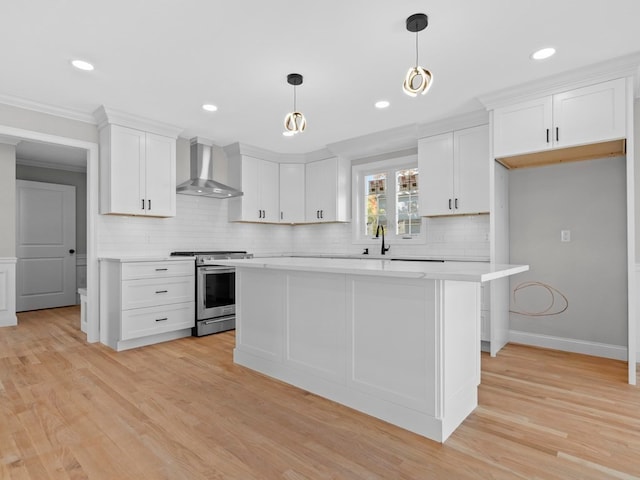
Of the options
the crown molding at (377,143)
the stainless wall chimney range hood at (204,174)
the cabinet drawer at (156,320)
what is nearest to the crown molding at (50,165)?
the stainless wall chimney range hood at (204,174)

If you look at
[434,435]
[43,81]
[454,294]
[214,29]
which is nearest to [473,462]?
[434,435]

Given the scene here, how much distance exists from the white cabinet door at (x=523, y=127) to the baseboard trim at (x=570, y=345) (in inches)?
75.7

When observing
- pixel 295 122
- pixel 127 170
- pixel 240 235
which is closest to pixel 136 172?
Answer: pixel 127 170

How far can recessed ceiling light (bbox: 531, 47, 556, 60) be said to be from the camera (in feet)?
8.85

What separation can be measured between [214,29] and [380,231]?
3.48 meters

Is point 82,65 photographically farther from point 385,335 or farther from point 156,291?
point 385,335

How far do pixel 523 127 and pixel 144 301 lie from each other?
415 cm

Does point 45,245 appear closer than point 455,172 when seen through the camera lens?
No

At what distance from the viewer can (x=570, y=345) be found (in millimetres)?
3631

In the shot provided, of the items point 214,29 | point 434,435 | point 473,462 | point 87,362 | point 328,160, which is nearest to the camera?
point 473,462

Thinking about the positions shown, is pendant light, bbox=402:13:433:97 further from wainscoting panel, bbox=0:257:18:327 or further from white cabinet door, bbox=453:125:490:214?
wainscoting panel, bbox=0:257:18:327

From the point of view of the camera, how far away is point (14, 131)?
11.7ft

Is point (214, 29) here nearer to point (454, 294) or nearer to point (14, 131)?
point (454, 294)

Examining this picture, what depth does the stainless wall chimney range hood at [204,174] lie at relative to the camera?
4691mm
